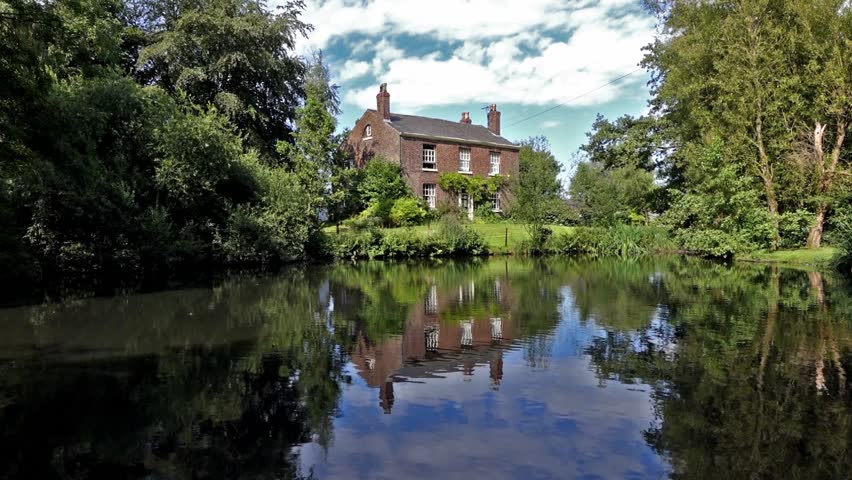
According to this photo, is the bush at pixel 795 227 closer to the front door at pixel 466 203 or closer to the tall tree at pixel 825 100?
the tall tree at pixel 825 100

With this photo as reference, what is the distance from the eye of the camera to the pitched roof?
120 feet

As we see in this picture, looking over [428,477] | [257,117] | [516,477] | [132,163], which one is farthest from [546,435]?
[257,117]

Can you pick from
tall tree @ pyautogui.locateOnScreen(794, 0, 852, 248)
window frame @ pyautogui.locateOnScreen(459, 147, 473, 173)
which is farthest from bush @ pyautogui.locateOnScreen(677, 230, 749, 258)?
window frame @ pyautogui.locateOnScreen(459, 147, 473, 173)

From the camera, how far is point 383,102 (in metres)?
36.7

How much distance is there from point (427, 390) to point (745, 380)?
372 cm

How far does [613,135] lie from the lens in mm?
32375

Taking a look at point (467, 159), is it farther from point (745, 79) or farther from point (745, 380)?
point (745, 380)

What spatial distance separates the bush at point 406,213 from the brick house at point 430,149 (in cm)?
335

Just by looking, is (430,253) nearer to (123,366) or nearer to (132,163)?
(132,163)

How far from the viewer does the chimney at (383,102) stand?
120 feet

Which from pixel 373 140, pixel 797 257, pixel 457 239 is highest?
pixel 373 140

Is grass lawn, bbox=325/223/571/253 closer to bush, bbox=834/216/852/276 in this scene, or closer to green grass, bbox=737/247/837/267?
green grass, bbox=737/247/837/267

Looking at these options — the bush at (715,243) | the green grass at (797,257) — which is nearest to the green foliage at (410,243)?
the bush at (715,243)

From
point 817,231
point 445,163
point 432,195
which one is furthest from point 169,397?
point 445,163
